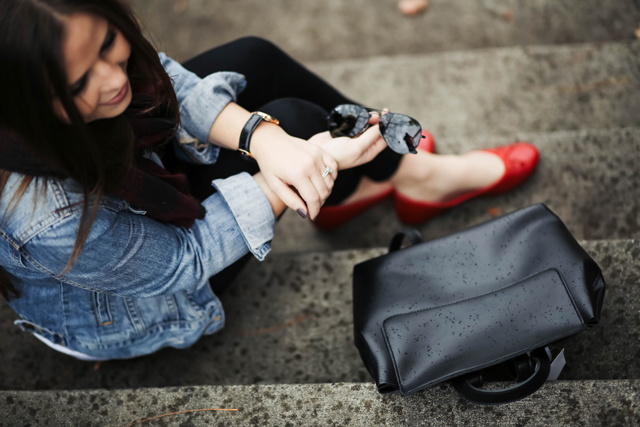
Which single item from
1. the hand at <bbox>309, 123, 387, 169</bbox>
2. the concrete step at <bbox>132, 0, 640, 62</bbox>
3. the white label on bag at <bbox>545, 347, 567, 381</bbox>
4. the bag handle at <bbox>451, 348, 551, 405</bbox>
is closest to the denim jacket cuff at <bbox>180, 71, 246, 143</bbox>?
the hand at <bbox>309, 123, 387, 169</bbox>

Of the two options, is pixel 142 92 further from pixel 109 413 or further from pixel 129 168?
pixel 109 413

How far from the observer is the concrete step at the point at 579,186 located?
173cm

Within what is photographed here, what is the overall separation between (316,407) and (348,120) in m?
0.92

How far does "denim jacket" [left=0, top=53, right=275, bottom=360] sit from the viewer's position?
89 cm

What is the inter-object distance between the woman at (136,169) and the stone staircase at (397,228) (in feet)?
0.71

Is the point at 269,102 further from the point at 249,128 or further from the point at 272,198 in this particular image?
the point at 272,198

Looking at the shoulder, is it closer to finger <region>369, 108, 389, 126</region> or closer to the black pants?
the black pants

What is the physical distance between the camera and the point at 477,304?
1.06 metres

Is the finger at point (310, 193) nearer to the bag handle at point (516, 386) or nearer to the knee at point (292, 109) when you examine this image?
the knee at point (292, 109)

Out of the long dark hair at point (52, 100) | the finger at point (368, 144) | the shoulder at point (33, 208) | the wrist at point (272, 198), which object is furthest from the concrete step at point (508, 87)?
the shoulder at point (33, 208)

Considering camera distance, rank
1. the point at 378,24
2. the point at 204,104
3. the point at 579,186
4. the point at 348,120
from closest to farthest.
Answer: the point at 204,104 < the point at 348,120 < the point at 579,186 < the point at 378,24

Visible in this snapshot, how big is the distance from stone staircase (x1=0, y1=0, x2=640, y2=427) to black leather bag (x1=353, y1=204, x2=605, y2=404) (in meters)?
0.12

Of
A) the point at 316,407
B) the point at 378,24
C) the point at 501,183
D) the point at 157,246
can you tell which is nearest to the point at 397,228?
the point at 501,183

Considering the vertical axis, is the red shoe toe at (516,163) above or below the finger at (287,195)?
below
